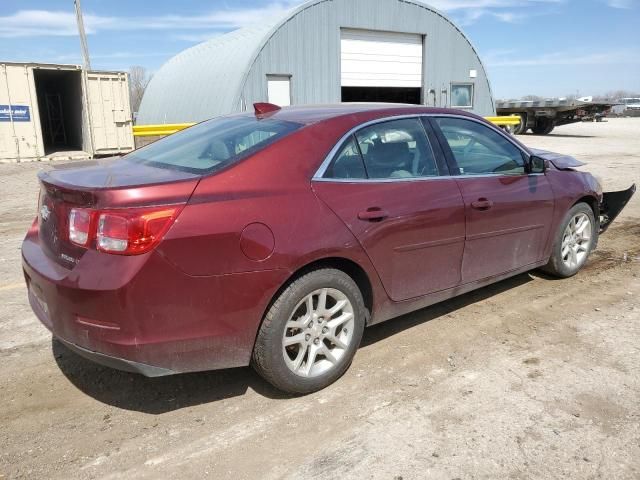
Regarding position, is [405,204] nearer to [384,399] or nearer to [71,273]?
[384,399]

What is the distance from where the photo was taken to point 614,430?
2.74 metres

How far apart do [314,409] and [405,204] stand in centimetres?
135

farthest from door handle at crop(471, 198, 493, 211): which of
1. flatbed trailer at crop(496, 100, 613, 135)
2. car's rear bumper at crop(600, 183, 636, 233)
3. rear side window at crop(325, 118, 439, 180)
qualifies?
flatbed trailer at crop(496, 100, 613, 135)

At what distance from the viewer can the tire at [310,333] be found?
2.87 m

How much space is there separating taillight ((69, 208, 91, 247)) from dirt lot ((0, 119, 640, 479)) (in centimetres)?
99

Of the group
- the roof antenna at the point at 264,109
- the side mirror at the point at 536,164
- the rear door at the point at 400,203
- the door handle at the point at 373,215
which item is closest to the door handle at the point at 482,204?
the rear door at the point at 400,203

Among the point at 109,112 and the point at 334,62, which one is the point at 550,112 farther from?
the point at 109,112

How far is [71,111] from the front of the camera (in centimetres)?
1920

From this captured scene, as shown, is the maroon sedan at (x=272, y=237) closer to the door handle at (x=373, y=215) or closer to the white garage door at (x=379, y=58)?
the door handle at (x=373, y=215)

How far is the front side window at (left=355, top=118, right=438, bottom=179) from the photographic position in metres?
3.38

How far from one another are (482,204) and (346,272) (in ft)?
4.19

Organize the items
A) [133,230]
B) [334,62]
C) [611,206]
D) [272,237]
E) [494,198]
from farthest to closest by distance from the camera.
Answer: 1. [334,62]
2. [611,206]
3. [494,198]
4. [272,237]
5. [133,230]

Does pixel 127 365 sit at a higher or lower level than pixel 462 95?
lower

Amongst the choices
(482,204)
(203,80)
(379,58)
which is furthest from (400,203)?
(203,80)
